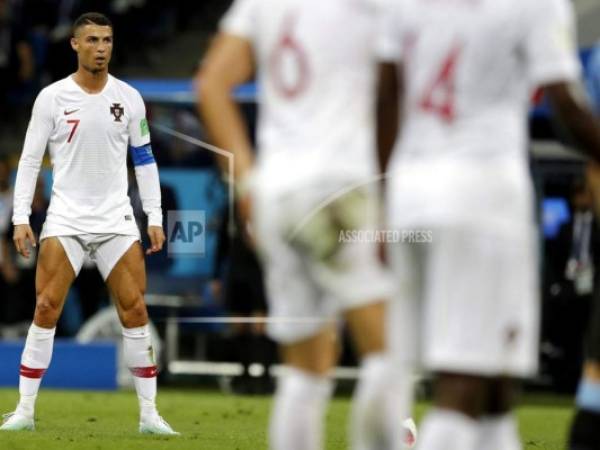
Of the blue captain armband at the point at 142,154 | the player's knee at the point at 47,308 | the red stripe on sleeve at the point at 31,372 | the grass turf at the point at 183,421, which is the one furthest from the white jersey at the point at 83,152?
the grass turf at the point at 183,421

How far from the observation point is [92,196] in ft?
39.7

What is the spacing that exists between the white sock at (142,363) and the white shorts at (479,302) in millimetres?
6283

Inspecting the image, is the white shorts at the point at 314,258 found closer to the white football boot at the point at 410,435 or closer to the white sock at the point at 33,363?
the white football boot at the point at 410,435

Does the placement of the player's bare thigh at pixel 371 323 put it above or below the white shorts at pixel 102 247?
below

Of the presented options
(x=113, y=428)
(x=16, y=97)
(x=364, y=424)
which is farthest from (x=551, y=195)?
(x=364, y=424)

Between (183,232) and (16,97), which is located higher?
(16,97)

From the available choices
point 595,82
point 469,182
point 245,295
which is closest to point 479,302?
point 469,182

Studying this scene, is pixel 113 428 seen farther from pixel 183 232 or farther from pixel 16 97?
pixel 16 97

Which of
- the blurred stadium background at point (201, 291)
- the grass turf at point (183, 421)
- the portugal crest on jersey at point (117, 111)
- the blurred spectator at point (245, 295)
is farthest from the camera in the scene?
the blurred stadium background at point (201, 291)

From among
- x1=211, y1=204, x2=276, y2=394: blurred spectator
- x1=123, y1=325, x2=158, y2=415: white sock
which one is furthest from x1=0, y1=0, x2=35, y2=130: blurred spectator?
x1=123, y1=325, x2=158, y2=415: white sock

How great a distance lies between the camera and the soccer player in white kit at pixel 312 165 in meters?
6.55

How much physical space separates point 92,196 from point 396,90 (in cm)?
600

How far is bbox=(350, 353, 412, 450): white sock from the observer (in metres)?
6.66

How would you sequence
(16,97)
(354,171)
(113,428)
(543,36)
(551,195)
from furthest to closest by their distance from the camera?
(16,97), (551,195), (113,428), (354,171), (543,36)
